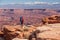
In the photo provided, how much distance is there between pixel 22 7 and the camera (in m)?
48.7

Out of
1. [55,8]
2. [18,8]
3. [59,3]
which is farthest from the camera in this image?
[18,8]

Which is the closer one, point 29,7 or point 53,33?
point 53,33

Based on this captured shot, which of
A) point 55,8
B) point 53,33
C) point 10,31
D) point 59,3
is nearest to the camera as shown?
point 53,33

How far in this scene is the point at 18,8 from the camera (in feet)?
161

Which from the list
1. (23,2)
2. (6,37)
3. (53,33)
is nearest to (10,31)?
(6,37)

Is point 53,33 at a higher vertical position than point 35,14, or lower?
higher

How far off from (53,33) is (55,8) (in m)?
40.7

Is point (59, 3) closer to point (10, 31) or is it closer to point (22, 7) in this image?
point (22, 7)

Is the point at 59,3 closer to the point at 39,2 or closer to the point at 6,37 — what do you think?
the point at 39,2

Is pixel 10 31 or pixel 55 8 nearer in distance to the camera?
pixel 10 31

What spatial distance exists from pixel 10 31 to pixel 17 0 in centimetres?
3879

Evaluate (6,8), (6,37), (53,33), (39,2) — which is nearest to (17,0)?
(6,8)

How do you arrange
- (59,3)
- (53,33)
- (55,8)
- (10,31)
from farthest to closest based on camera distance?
(55,8)
(59,3)
(10,31)
(53,33)

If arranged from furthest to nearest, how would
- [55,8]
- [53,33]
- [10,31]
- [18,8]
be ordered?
[18,8] < [55,8] < [10,31] < [53,33]
